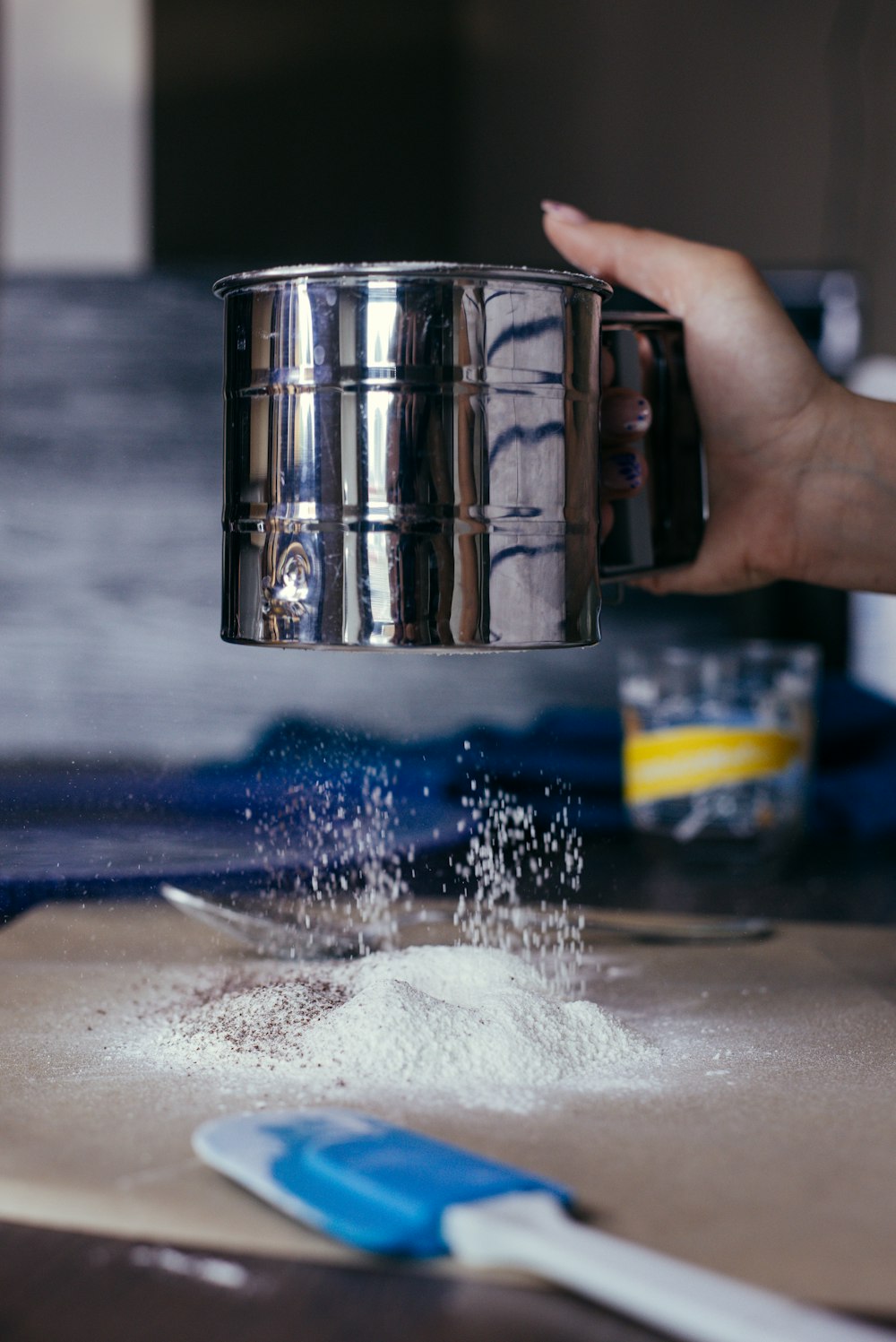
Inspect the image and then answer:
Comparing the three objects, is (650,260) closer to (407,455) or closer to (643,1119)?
(407,455)

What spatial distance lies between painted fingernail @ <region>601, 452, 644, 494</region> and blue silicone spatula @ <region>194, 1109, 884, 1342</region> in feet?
1.11

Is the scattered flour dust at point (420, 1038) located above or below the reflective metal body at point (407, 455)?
below

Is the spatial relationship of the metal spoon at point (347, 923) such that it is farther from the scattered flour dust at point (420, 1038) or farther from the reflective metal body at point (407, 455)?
the reflective metal body at point (407, 455)

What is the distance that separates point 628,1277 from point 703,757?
644mm

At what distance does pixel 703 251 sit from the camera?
2.67 ft

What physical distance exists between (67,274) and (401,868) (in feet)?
2.07

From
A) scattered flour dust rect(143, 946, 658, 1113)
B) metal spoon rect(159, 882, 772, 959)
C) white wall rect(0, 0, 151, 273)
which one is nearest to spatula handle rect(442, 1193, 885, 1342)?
scattered flour dust rect(143, 946, 658, 1113)

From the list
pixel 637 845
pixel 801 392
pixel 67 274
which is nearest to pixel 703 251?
pixel 801 392

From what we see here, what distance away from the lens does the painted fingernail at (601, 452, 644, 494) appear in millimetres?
681

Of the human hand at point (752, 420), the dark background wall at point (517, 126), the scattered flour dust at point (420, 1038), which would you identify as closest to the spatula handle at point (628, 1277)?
the scattered flour dust at point (420, 1038)

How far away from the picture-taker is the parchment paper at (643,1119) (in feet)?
1.34

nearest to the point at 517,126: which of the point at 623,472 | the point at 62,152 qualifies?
the point at 62,152

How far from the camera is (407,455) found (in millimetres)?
508

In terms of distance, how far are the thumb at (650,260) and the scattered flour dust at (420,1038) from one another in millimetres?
400
